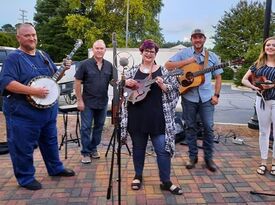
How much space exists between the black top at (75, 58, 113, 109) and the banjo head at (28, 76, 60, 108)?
879 millimetres

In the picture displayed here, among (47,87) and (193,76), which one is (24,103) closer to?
(47,87)

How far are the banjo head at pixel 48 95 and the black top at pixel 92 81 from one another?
879 mm

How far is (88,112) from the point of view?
4793mm

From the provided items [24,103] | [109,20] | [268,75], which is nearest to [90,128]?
[24,103]

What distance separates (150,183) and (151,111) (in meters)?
0.96

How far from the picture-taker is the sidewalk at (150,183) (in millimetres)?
3643

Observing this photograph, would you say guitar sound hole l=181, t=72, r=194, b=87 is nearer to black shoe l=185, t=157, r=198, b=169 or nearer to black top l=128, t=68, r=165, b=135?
black top l=128, t=68, r=165, b=135

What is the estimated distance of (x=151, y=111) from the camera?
369cm

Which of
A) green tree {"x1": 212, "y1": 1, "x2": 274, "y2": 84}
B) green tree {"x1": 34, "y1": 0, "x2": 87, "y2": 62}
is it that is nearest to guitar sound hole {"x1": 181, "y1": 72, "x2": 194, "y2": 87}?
green tree {"x1": 212, "y1": 1, "x2": 274, "y2": 84}

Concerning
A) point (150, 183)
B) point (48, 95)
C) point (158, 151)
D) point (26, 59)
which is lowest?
point (150, 183)

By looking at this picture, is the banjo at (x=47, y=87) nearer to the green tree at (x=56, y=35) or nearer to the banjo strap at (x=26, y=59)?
the banjo strap at (x=26, y=59)

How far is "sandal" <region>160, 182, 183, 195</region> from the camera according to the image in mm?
3771

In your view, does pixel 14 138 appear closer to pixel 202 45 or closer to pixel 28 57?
pixel 28 57

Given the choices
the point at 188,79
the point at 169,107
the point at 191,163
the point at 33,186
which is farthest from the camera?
the point at 191,163
